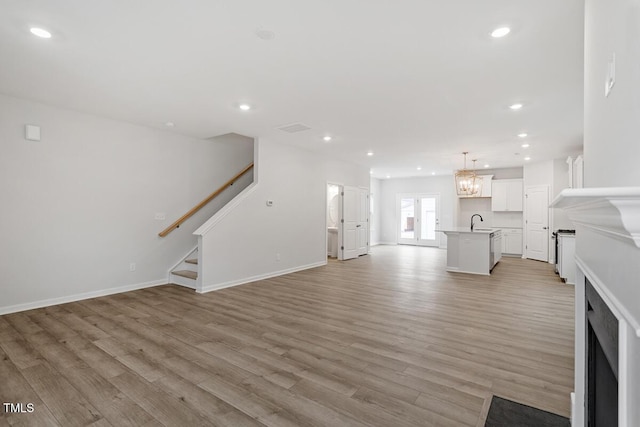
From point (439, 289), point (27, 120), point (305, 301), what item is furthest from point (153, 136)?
point (439, 289)

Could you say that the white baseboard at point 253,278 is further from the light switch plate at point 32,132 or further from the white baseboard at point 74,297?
the light switch plate at point 32,132

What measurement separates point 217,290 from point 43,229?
2.52 meters

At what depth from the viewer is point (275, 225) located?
648 cm

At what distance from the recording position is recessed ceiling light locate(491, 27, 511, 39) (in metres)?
2.49

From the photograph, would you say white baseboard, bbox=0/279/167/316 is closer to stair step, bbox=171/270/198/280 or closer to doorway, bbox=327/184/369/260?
stair step, bbox=171/270/198/280

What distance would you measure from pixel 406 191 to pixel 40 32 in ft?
38.5

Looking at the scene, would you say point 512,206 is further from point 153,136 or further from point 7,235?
point 7,235

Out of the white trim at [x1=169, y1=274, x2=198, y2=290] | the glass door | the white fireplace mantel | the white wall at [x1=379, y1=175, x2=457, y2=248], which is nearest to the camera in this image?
the white fireplace mantel

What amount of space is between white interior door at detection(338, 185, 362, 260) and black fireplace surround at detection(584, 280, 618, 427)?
6.95 meters

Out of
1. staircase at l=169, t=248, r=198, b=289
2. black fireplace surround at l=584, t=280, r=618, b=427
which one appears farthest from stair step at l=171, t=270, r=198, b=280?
black fireplace surround at l=584, t=280, r=618, b=427

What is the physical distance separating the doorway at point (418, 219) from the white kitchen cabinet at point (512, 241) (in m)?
2.58

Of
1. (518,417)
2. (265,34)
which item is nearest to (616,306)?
(518,417)

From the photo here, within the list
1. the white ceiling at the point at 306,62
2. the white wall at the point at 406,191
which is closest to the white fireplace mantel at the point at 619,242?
the white ceiling at the point at 306,62

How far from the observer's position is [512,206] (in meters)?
9.41
